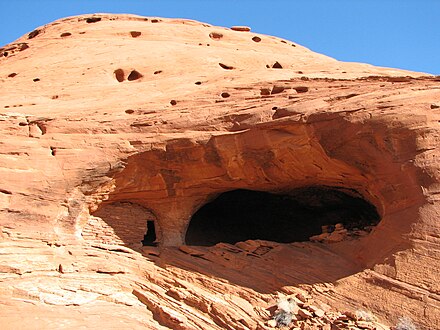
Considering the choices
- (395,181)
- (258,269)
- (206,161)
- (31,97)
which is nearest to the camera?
(395,181)

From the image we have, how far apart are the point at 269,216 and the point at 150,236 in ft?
9.83

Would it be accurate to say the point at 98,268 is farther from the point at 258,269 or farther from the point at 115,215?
the point at 258,269

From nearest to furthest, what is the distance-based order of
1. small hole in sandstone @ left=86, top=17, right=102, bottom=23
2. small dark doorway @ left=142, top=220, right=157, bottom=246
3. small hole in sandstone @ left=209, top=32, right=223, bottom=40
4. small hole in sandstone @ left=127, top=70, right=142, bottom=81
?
small dark doorway @ left=142, top=220, right=157, bottom=246, small hole in sandstone @ left=127, top=70, right=142, bottom=81, small hole in sandstone @ left=209, top=32, right=223, bottom=40, small hole in sandstone @ left=86, top=17, right=102, bottom=23

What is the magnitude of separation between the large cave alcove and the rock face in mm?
96

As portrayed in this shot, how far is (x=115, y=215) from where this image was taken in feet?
36.7

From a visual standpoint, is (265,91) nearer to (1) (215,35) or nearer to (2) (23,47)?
(1) (215,35)

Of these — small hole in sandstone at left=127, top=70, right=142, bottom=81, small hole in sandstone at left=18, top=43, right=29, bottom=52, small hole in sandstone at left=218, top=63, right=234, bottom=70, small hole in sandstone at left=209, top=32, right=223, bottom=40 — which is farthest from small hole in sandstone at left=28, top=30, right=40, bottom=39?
small hole in sandstone at left=218, top=63, right=234, bottom=70

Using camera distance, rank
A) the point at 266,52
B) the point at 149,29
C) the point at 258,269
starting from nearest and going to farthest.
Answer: the point at 258,269 < the point at 266,52 < the point at 149,29

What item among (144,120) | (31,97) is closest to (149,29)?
(31,97)

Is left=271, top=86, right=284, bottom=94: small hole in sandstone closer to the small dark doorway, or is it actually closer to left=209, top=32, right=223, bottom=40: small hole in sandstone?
the small dark doorway

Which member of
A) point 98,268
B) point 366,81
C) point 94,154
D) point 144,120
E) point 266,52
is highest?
point 266,52

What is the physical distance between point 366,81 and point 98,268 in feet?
18.9

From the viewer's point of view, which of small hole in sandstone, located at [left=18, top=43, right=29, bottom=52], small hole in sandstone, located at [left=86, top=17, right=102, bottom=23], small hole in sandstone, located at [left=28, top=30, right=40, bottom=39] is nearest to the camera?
small hole in sandstone, located at [left=18, top=43, right=29, bottom=52]

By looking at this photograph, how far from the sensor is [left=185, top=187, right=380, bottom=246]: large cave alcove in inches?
Answer: 491
